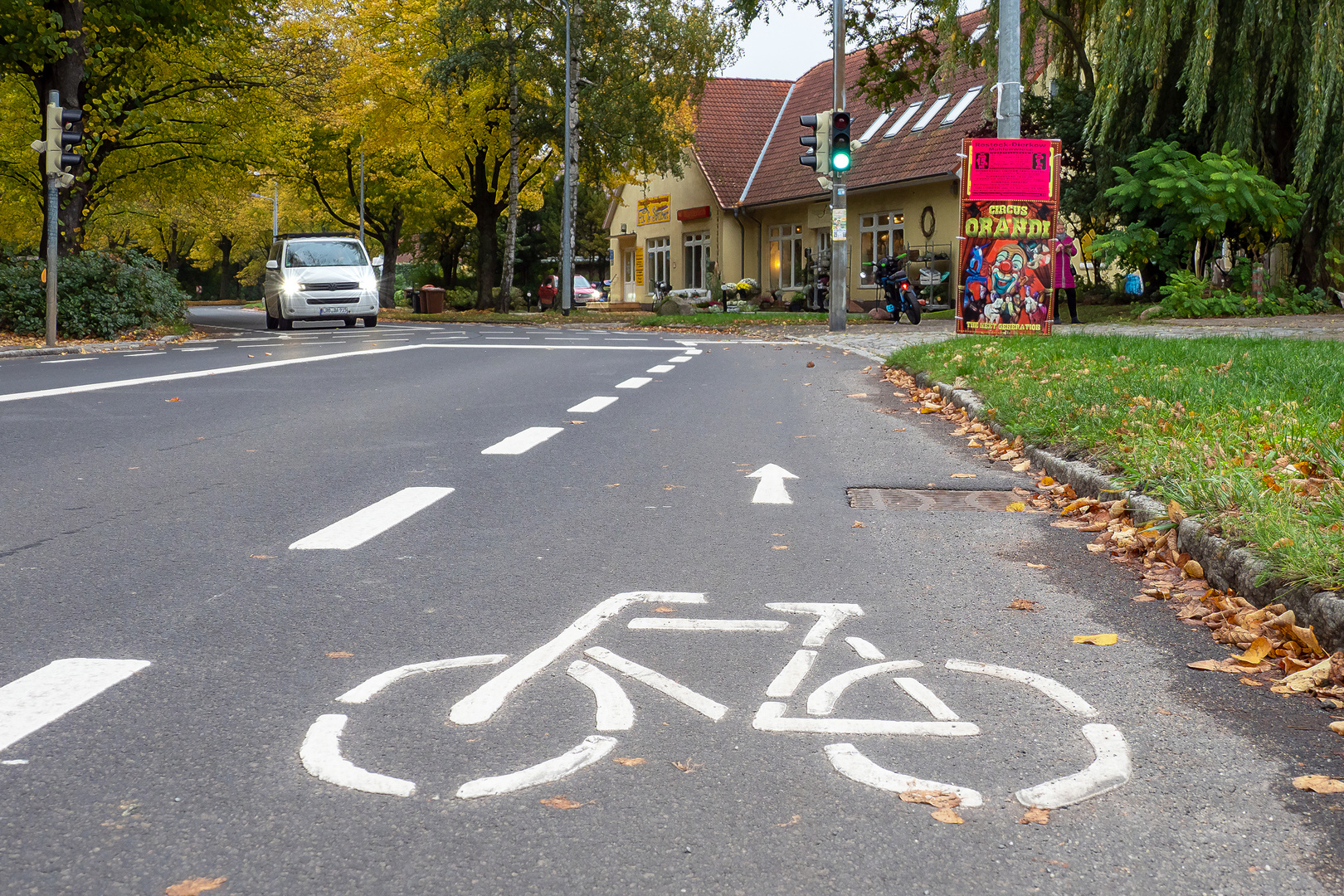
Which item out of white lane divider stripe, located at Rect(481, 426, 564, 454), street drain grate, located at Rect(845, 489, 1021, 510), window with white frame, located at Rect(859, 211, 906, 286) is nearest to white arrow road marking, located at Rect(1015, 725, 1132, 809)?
street drain grate, located at Rect(845, 489, 1021, 510)

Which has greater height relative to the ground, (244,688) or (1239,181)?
(1239,181)

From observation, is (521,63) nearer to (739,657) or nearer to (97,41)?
(97,41)

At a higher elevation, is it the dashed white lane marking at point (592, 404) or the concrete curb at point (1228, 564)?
the dashed white lane marking at point (592, 404)

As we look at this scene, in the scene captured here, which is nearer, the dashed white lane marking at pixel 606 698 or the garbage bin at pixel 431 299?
the dashed white lane marking at pixel 606 698

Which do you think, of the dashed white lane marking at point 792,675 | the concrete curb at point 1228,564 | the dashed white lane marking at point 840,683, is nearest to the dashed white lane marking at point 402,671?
the dashed white lane marking at point 792,675

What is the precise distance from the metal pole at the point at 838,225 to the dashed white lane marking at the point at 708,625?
→ 2067 centimetres

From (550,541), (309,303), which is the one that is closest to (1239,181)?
(309,303)

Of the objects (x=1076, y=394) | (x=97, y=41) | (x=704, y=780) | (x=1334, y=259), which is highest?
(x=97, y=41)

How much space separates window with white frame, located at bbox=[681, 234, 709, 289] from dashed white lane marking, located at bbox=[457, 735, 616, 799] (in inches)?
1794

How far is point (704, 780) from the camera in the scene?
304 centimetres

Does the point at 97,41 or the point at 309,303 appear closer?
the point at 97,41

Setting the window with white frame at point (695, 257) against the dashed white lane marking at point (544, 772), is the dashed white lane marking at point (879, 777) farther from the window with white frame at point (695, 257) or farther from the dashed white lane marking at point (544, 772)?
the window with white frame at point (695, 257)

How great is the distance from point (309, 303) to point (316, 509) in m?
22.6

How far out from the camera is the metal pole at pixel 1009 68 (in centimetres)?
1510
